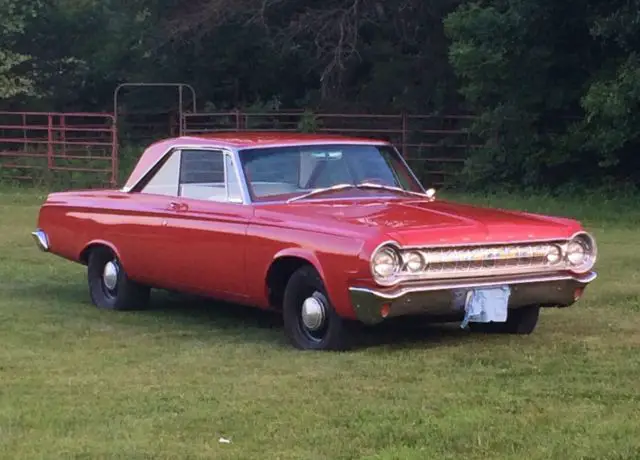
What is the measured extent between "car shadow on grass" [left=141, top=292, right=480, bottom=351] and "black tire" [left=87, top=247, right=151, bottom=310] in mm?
153

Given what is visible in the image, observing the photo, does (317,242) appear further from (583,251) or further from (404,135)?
(404,135)

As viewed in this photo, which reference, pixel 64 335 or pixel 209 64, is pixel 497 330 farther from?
pixel 209 64

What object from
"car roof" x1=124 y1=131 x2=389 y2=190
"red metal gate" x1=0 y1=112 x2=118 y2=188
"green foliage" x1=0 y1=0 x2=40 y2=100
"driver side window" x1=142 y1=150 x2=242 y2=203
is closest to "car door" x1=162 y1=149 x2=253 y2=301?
"driver side window" x1=142 y1=150 x2=242 y2=203

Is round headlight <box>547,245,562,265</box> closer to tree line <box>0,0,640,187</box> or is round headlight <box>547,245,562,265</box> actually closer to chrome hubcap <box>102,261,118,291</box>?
chrome hubcap <box>102,261,118,291</box>

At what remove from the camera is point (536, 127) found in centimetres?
2675

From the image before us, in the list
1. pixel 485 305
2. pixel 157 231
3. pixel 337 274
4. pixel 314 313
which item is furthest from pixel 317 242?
pixel 157 231

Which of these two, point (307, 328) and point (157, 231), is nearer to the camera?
point (307, 328)

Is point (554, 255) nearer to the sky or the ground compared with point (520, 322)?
nearer to the sky

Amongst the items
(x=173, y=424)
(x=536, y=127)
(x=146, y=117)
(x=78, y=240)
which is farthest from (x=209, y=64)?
(x=173, y=424)

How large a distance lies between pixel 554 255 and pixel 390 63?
24.5m

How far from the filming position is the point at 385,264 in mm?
8211

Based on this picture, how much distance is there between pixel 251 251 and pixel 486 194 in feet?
56.8

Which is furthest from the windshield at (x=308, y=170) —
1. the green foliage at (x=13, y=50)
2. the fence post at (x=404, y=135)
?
the green foliage at (x=13, y=50)

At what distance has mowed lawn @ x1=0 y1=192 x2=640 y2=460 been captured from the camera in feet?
20.4
